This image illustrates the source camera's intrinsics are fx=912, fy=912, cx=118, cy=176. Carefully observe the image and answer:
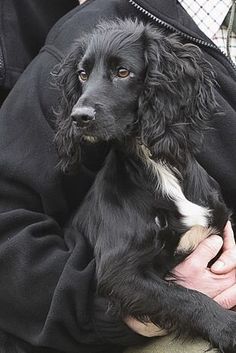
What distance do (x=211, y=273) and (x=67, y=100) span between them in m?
0.72

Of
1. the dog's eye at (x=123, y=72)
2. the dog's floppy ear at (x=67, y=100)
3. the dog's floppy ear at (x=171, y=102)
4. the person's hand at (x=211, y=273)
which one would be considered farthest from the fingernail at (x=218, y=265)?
the dog's eye at (x=123, y=72)

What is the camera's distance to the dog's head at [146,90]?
2.74m

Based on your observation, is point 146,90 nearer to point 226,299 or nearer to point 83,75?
point 83,75

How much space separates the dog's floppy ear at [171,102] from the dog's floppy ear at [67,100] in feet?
0.83

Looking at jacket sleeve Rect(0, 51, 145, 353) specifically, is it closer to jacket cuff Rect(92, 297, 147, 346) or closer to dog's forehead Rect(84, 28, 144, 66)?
jacket cuff Rect(92, 297, 147, 346)

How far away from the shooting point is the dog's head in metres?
2.74

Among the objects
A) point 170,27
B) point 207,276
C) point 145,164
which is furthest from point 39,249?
point 170,27

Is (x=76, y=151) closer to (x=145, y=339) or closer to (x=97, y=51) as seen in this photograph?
(x=97, y=51)

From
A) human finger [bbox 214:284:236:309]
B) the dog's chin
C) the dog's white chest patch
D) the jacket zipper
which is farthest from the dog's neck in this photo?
the jacket zipper

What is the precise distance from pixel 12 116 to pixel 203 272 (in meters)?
0.80

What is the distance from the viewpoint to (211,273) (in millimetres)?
2908

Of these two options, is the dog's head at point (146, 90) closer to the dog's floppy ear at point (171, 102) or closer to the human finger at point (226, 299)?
the dog's floppy ear at point (171, 102)

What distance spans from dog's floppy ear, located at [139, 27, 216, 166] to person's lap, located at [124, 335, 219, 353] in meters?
0.56

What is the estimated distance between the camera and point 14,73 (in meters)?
3.27
